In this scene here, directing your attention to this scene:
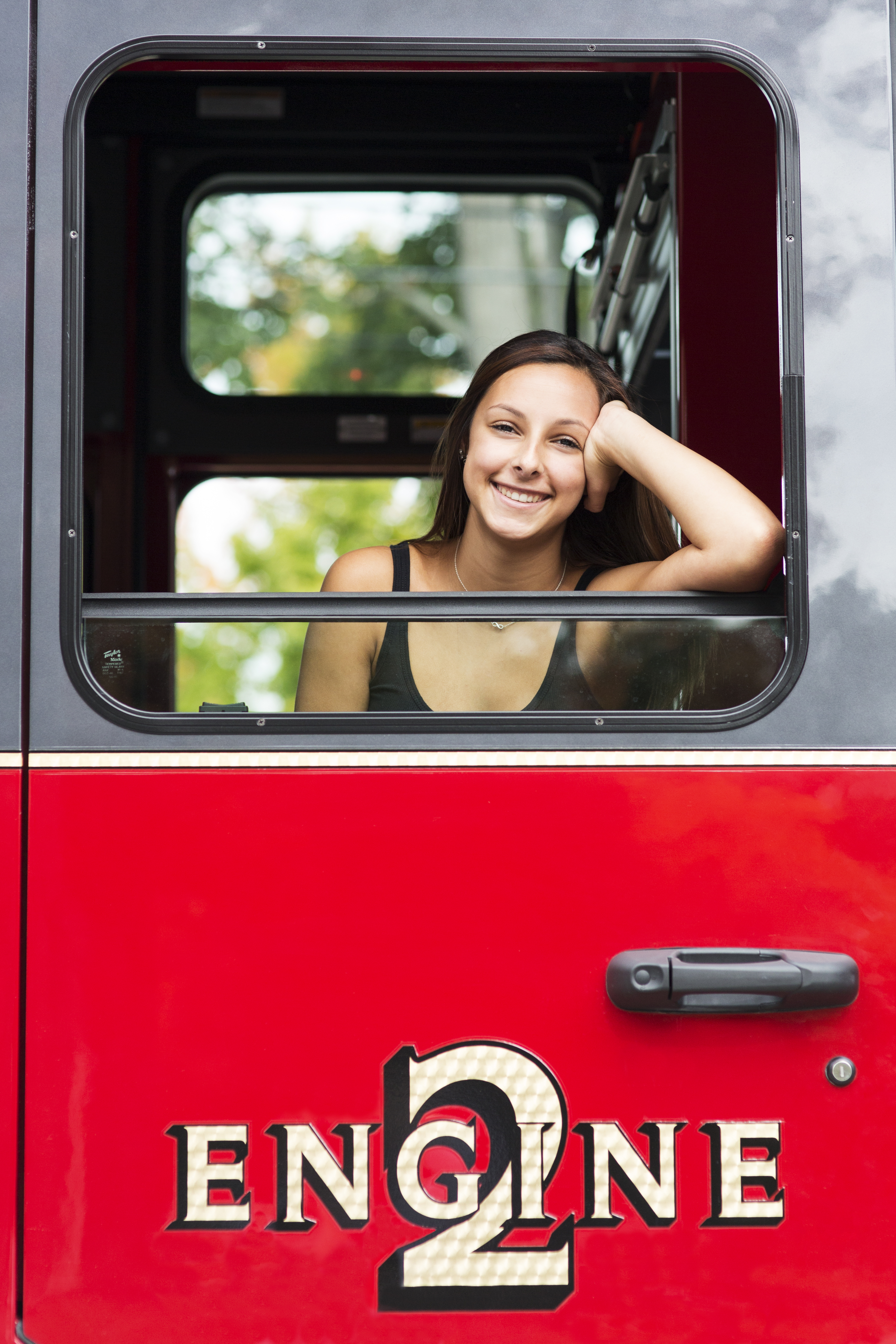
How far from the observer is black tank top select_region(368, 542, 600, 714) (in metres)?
1.34

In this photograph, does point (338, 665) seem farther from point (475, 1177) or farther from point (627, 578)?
point (475, 1177)

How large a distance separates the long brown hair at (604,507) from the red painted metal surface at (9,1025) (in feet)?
2.82

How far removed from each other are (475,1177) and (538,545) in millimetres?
872

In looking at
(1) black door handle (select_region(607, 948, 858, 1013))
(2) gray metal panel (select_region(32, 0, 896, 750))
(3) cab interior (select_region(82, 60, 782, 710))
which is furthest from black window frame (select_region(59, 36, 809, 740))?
(3) cab interior (select_region(82, 60, 782, 710))

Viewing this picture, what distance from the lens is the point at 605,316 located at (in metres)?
2.95

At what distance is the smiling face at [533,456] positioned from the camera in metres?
1.66

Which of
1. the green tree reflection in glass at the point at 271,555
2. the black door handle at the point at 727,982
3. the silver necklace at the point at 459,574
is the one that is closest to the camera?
the black door handle at the point at 727,982

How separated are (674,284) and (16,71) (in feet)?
3.56

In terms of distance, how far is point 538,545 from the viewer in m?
1.77

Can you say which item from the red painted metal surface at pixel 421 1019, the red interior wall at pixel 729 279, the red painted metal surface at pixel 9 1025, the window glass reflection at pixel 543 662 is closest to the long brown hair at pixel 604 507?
the red interior wall at pixel 729 279

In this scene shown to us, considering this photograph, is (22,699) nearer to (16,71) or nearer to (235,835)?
(235,835)

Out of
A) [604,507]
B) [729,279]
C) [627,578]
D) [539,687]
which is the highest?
[729,279]

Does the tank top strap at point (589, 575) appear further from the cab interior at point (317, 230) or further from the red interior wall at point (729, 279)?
the cab interior at point (317, 230)

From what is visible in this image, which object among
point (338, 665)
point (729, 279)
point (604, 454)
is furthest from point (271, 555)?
point (338, 665)
